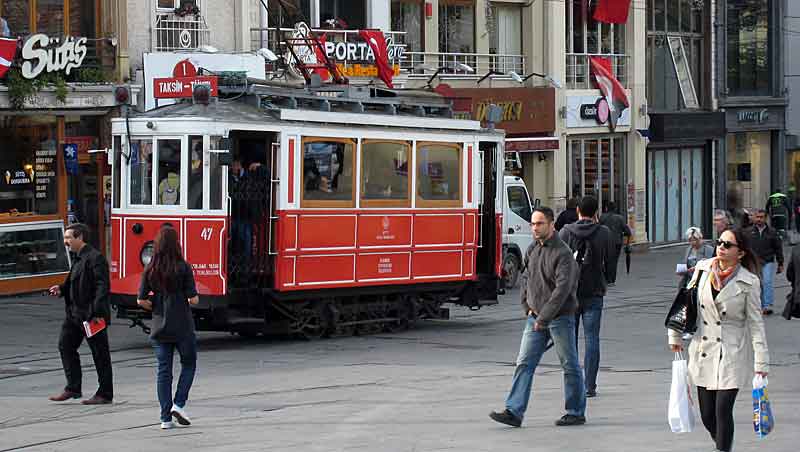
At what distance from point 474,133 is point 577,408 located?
32.9 ft

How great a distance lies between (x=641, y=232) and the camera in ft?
138

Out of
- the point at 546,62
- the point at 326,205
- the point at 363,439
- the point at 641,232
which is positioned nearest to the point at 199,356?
the point at 326,205

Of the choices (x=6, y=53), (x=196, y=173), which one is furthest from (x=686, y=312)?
(x=6, y=53)

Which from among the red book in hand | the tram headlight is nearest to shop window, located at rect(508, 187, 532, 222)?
the tram headlight

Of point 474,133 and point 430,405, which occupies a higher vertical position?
point 474,133

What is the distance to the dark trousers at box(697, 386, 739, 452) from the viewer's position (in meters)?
9.60

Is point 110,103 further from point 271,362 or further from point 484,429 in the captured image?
point 484,429

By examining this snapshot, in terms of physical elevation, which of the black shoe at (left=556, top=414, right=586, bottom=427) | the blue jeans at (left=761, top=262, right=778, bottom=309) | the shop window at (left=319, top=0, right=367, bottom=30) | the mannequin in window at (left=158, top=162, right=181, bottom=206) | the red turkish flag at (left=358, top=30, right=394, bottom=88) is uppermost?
the shop window at (left=319, top=0, right=367, bottom=30)

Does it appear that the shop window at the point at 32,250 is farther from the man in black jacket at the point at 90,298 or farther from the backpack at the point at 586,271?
the backpack at the point at 586,271

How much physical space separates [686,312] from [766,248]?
13.7 meters

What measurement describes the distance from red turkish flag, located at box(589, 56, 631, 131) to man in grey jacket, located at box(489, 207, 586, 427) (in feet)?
95.9

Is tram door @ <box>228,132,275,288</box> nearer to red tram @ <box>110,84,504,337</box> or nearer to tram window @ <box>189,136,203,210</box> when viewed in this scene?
red tram @ <box>110,84,504,337</box>

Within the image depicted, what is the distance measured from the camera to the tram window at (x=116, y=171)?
60.8ft

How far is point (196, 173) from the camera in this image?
59.1 ft
